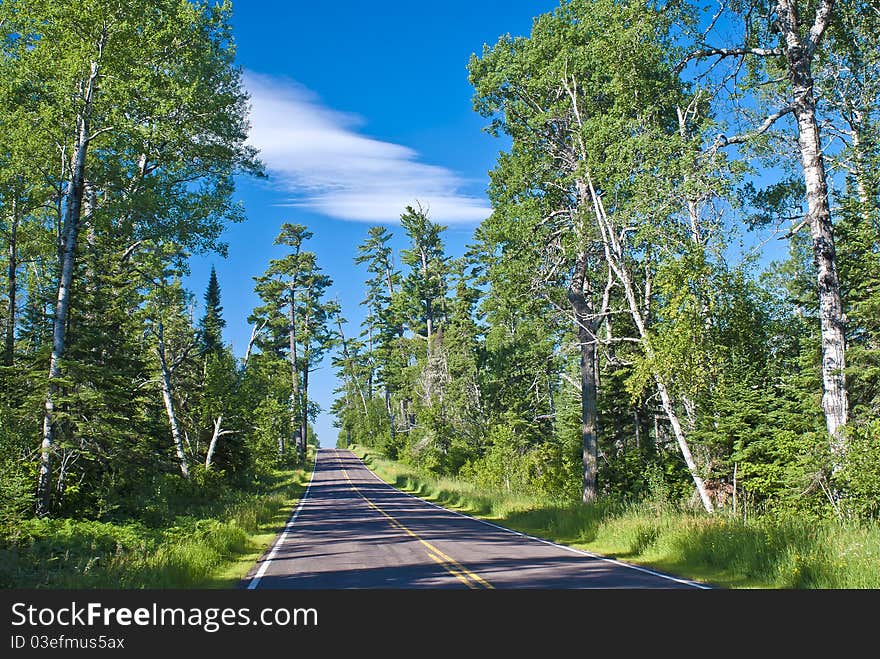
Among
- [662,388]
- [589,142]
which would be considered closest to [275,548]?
[662,388]

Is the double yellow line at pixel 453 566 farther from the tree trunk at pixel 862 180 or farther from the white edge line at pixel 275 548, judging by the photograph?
the tree trunk at pixel 862 180

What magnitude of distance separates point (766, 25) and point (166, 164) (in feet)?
54.6

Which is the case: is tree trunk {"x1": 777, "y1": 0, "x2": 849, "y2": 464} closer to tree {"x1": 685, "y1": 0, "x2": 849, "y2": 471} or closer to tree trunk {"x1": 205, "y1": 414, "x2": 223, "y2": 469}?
tree {"x1": 685, "y1": 0, "x2": 849, "y2": 471}

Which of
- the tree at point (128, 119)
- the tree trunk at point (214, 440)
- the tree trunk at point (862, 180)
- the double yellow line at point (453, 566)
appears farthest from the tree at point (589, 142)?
the tree trunk at point (214, 440)

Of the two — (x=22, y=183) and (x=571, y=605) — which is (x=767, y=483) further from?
(x=22, y=183)

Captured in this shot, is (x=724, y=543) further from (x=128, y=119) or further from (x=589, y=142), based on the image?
(x=128, y=119)

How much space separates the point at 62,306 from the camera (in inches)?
599

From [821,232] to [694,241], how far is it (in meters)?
3.49

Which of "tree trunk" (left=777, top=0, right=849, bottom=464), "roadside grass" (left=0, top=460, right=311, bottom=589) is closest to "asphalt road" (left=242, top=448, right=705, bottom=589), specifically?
"roadside grass" (left=0, top=460, right=311, bottom=589)

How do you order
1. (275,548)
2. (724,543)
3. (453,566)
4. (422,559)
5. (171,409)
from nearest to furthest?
(724,543) → (453,566) → (422,559) → (275,548) → (171,409)

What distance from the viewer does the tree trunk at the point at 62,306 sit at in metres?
14.7

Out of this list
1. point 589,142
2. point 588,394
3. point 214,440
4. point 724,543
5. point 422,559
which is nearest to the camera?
point 724,543

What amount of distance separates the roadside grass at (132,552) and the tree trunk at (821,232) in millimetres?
11442

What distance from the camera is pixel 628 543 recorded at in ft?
48.7
